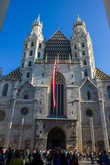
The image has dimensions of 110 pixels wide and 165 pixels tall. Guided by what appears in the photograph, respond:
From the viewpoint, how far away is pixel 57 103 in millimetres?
23641

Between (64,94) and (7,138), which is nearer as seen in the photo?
(7,138)

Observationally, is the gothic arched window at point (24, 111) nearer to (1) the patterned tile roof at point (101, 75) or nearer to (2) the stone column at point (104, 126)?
(2) the stone column at point (104, 126)

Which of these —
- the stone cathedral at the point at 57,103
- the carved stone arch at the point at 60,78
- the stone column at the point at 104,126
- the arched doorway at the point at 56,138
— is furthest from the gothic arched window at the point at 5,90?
the stone column at the point at 104,126

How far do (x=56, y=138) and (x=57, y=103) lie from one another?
5707 mm

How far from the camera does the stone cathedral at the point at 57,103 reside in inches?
797

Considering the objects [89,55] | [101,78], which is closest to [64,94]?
[101,78]

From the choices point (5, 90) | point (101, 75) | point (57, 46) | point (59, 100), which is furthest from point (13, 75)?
point (101, 75)

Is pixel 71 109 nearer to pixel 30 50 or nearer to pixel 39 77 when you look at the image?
pixel 39 77

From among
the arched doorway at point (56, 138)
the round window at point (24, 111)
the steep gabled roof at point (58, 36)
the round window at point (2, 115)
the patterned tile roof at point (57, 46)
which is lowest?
the arched doorway at point (56, 138)

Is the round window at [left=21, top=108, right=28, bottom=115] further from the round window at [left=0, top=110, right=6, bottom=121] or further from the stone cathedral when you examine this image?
the round window at [left=0, top=110, right=6, bottom=121]

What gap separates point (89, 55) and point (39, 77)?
11614mm

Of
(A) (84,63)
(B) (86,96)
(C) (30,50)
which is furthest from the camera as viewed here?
(C) (30,50)

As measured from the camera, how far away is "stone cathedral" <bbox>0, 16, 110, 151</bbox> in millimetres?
20250

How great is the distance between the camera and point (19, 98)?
23.9 meters
